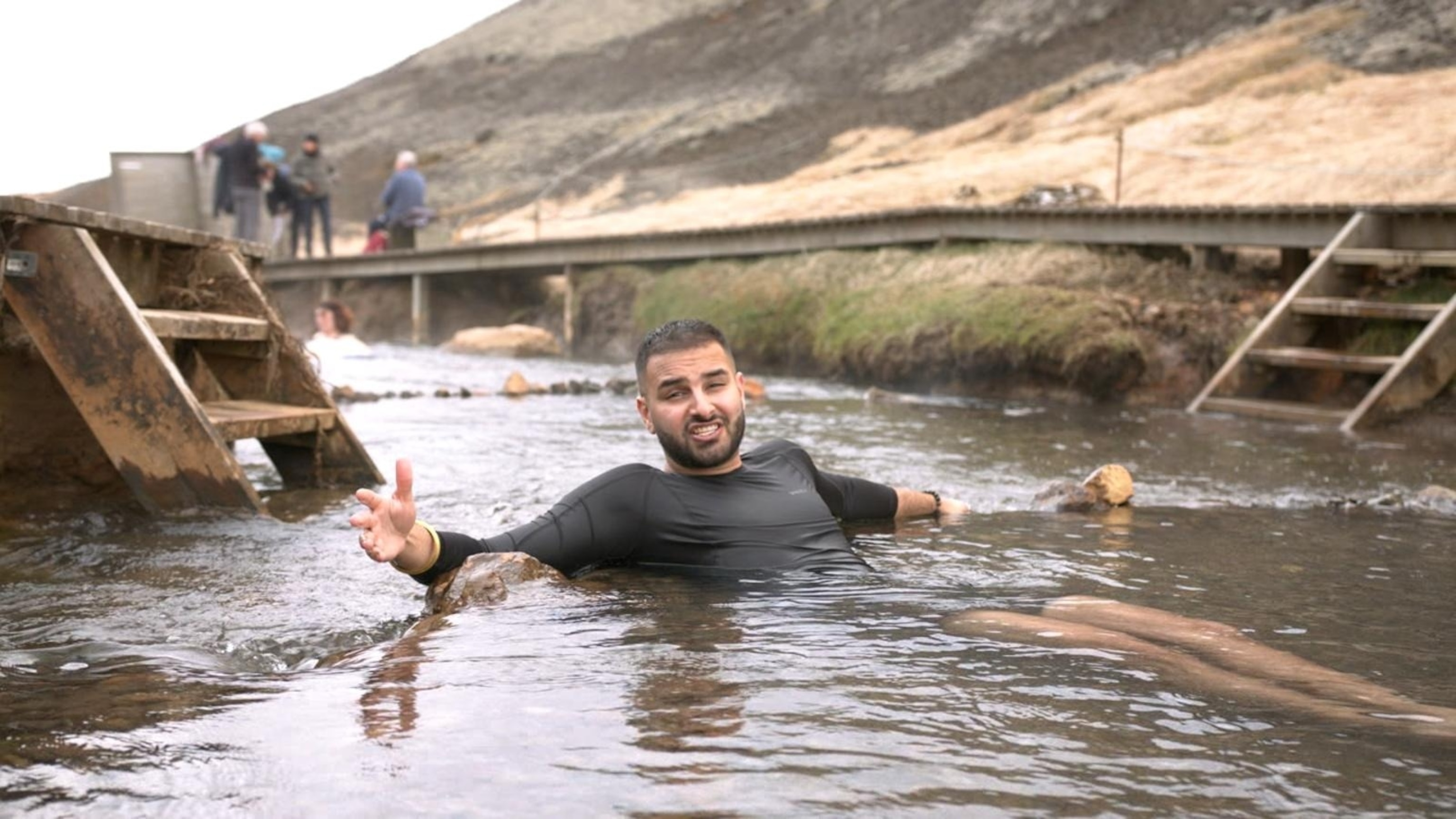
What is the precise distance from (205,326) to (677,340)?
3.06m

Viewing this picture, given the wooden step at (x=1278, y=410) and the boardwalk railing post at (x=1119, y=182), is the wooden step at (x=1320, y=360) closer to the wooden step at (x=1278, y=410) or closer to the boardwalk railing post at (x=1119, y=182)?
the wooden step at (x=1278, y=410)

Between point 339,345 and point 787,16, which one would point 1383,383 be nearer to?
point 339,345

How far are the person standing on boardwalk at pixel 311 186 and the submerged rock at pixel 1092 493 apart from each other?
56.9ft

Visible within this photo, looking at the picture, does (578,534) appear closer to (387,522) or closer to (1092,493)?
(387,522)

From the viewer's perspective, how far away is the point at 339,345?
15.1m

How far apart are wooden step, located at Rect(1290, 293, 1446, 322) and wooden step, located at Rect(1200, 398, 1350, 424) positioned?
757 millimetres

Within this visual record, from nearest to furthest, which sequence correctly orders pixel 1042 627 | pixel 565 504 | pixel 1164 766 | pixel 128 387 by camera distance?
pixel 1164 766 → pixel 1042 627 → pixel 565 504 → pixel 128 387

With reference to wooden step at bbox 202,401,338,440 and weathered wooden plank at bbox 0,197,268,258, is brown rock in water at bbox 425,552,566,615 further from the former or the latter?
weathered wooden plank at bbox 0,197,268,258

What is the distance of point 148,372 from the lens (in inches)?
258

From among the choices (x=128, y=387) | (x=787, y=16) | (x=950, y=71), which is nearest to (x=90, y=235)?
(x=128, y=387)

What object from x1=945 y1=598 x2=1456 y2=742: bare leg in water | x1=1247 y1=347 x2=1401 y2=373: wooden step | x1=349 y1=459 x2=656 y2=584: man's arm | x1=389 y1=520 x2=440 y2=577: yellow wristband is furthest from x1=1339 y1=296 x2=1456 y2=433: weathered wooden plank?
x1=389 y1=520 x2=440 y2=577: yellow wristband

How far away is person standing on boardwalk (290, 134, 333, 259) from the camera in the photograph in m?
23.9

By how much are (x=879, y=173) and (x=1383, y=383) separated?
1650 centimetres

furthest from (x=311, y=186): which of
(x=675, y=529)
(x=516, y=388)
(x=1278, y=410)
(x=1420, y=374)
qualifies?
(x=675, y=529)
